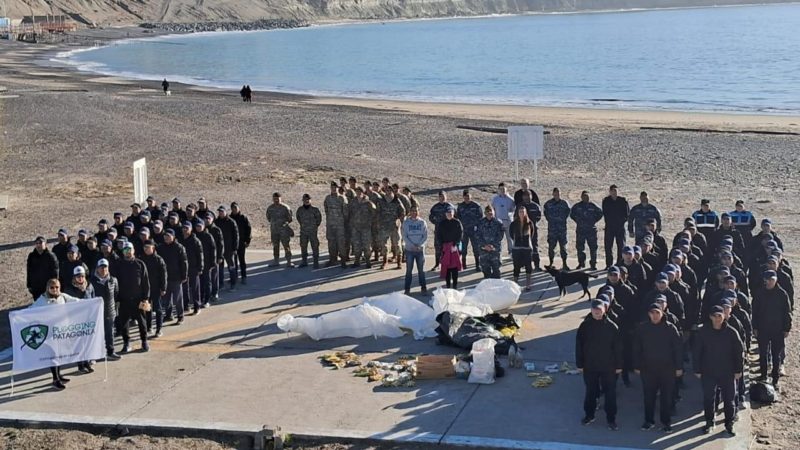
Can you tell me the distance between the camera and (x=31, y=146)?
3625 cm

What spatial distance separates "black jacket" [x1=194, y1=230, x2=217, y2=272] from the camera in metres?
16.1

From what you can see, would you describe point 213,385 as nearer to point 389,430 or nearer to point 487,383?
point 389,430

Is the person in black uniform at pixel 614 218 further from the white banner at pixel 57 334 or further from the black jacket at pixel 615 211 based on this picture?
the white banner at pixel 57 334

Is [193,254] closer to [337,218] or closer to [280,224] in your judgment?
[280,224]

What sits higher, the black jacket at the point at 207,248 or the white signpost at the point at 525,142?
the white signpost at the point at 525,142

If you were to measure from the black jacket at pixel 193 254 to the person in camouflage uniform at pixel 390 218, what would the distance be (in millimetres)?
4177

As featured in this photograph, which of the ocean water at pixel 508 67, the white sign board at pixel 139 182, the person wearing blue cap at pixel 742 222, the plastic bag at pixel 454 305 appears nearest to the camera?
the plastic bag at pixel 454 305

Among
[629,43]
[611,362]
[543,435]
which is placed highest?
[629,43]

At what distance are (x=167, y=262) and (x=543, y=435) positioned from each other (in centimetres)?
690

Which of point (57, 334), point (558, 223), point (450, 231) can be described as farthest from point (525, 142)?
point (57, 334)

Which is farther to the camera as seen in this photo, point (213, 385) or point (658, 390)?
point (213, 385)

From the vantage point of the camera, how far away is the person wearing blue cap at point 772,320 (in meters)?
12.4

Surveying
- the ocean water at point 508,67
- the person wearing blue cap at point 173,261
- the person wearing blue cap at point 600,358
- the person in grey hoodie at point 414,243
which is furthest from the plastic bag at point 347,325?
the ocean water at point 508,67

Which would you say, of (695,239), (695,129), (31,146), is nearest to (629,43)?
(695,129)
